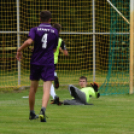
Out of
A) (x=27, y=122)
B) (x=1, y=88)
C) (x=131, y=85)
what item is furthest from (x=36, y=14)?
A: (x=27, y=122)

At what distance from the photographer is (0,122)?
18.0ft

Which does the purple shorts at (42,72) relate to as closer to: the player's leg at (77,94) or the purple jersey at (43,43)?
the purple jersey at (43,43)

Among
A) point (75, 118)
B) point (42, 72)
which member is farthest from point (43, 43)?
point (75, 118)

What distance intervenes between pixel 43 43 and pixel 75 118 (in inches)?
48.5

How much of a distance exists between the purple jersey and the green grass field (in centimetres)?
87

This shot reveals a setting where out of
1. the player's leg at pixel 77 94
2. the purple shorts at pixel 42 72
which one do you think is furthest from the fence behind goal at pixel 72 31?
the purple shorts at pixel 42 72

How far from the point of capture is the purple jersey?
5484 millimetres

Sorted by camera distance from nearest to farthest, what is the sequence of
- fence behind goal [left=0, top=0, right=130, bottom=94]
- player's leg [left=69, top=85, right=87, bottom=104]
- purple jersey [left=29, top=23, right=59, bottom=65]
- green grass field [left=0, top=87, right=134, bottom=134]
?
green grass field [left=0, top=87, right=134, bottom=134] < purple jersey [left=29, top=23, right=59, bottom=65] < player's leg [left=69, top=85, right=87, bottom=104] < fence behind goal [left=0, top=0, right=130, bottom=94]

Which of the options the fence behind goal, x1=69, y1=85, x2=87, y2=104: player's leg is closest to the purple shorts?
x1=69, y1=85, x2=87, y2=104: player's leg

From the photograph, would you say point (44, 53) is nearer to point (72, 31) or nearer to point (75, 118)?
point (75, 118)

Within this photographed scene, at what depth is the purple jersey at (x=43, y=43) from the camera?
548cm

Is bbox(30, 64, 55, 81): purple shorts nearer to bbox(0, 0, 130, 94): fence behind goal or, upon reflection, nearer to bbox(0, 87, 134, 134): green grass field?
bbox(0, 87, 134, 134): green grass field

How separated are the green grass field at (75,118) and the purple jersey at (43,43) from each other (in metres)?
0.87

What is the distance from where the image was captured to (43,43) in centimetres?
550
